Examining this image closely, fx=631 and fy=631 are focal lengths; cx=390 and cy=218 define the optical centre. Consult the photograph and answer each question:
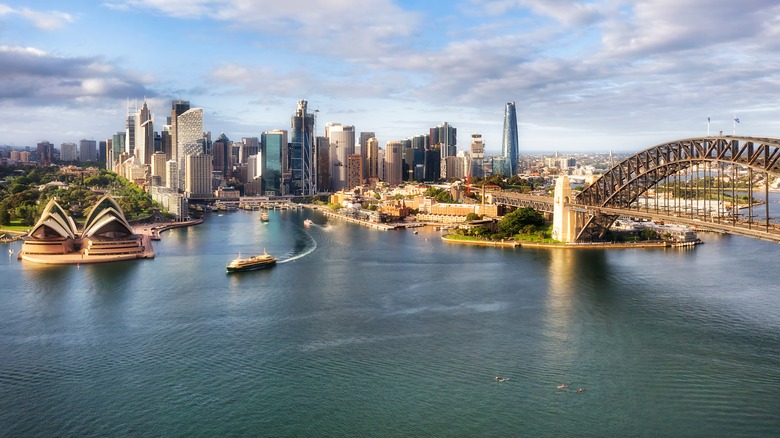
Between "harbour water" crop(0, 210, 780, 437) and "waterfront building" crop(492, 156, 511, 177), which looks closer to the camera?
"harbour water" crop(0, 210, 780, 437)

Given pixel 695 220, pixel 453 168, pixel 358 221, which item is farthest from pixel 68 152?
pixel 695 220

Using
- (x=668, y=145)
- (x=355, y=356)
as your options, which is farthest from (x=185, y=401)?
(x=668, y=145)

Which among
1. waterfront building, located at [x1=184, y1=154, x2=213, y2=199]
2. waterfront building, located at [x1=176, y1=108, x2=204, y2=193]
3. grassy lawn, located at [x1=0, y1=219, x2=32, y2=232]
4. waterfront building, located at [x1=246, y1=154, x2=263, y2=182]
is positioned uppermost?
waterfront building, located at [x1=176, y1=108, x2=204, y2=193]

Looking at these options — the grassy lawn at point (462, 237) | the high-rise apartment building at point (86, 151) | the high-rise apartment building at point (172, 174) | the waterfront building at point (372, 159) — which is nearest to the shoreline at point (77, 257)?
the grassy lawn at point (462, 237)

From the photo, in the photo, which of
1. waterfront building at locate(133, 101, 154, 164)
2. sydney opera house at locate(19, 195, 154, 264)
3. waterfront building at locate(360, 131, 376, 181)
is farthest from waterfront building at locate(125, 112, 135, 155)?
sydney opera house at locate(19, 195, 154, 264)

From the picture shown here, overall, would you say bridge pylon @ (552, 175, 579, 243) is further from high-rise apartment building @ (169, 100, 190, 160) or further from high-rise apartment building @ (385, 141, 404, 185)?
high-rise apartment building @ (169, 100, 190, 160)

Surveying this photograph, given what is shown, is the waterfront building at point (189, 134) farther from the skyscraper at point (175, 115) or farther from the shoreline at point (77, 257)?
the shoreline at point (77, 257)
